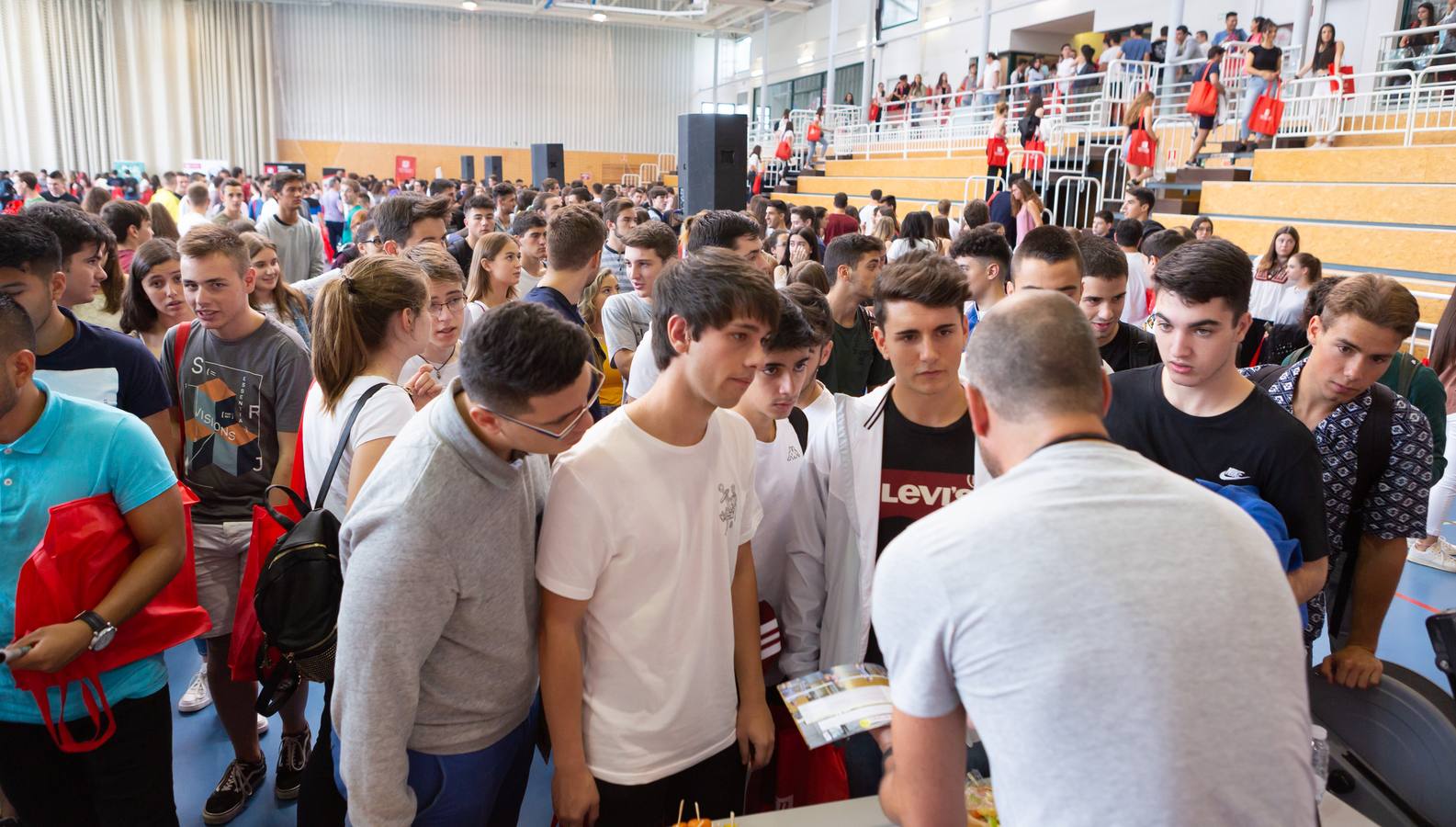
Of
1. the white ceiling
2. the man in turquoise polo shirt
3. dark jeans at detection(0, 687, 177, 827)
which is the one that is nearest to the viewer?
the man in turquoise polo shirt

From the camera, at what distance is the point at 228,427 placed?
8.25 ft

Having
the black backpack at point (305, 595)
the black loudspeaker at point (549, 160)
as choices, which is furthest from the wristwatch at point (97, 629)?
the black loudspeaker at point (549, 160)

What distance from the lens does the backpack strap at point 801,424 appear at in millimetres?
2338

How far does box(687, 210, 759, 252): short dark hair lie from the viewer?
3.89 metres

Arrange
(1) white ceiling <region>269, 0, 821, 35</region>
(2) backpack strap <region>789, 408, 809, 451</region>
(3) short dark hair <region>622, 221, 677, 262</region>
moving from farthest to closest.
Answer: (1) white ceiling <region>269, 0, 821, 35</region>
(3) short dark hair <region>622, 221, 677, 262</region>
(2) backpack strap <region>789, 408, 809, 451</region>

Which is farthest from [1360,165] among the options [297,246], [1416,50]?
[297,246]

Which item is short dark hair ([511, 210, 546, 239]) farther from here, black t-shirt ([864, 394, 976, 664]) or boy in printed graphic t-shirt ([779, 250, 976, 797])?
black t-shirt ([864, 394, 976, 664])

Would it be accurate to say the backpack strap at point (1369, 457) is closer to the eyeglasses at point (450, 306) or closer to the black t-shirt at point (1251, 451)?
the black t-shirt at point (1251, 451)

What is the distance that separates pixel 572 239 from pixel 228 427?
4.81 feet

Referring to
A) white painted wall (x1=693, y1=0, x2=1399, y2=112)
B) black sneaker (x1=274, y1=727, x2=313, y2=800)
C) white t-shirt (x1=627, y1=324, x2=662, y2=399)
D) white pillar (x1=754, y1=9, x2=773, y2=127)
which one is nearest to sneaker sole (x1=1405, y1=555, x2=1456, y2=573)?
white t-shirt (x1=627, y1=324, x2=662, y2=399)

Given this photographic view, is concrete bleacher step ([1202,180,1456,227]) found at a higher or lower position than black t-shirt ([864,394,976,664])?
higher

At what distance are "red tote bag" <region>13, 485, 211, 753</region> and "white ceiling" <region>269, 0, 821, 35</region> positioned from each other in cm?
2180

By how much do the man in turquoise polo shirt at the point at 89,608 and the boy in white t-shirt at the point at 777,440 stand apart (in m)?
1.32

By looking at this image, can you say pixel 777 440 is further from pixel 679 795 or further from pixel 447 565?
pixel 447 565
